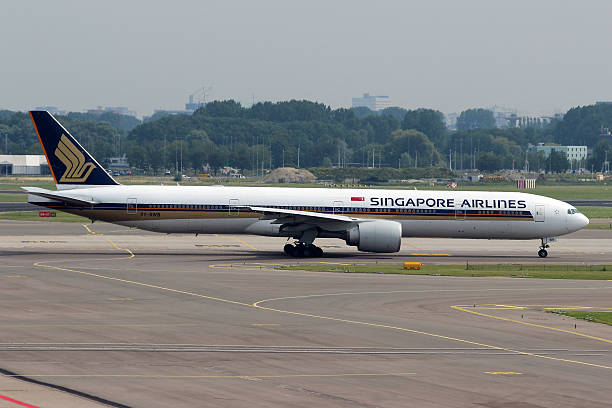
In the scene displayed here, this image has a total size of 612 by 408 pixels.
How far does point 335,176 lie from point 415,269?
133 metres

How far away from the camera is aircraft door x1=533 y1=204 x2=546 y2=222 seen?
53.4 metres

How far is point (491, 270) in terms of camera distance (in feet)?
150

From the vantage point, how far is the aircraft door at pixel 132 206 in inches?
2008

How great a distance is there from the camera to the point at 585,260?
52312 millimetres

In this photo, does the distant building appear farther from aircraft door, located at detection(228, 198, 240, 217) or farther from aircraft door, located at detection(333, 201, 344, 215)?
aircraft door, located at detection(333, 201, 344, 215)

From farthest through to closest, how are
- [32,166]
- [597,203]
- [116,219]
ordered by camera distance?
1. [32,166]
2. [597,203]
3. [116,219]

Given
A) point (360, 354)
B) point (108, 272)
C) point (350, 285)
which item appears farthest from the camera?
point (108, 272)

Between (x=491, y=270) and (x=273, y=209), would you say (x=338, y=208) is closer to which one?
(x=273, y=209)

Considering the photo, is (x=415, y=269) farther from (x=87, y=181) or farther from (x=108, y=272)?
(x=87, y=181)

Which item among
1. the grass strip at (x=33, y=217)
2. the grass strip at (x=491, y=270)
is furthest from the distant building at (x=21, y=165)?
the grass strip at (x=491, y=270)

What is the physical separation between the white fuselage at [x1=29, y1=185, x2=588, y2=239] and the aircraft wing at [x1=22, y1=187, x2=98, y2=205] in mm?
281

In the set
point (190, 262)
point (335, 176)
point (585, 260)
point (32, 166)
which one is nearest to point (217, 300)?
point (190, 262)

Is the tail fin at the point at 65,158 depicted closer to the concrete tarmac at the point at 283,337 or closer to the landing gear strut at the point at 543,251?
the concrete tarmac at the point at 283,337

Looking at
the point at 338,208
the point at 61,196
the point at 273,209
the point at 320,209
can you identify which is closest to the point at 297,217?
the point at 273,209
